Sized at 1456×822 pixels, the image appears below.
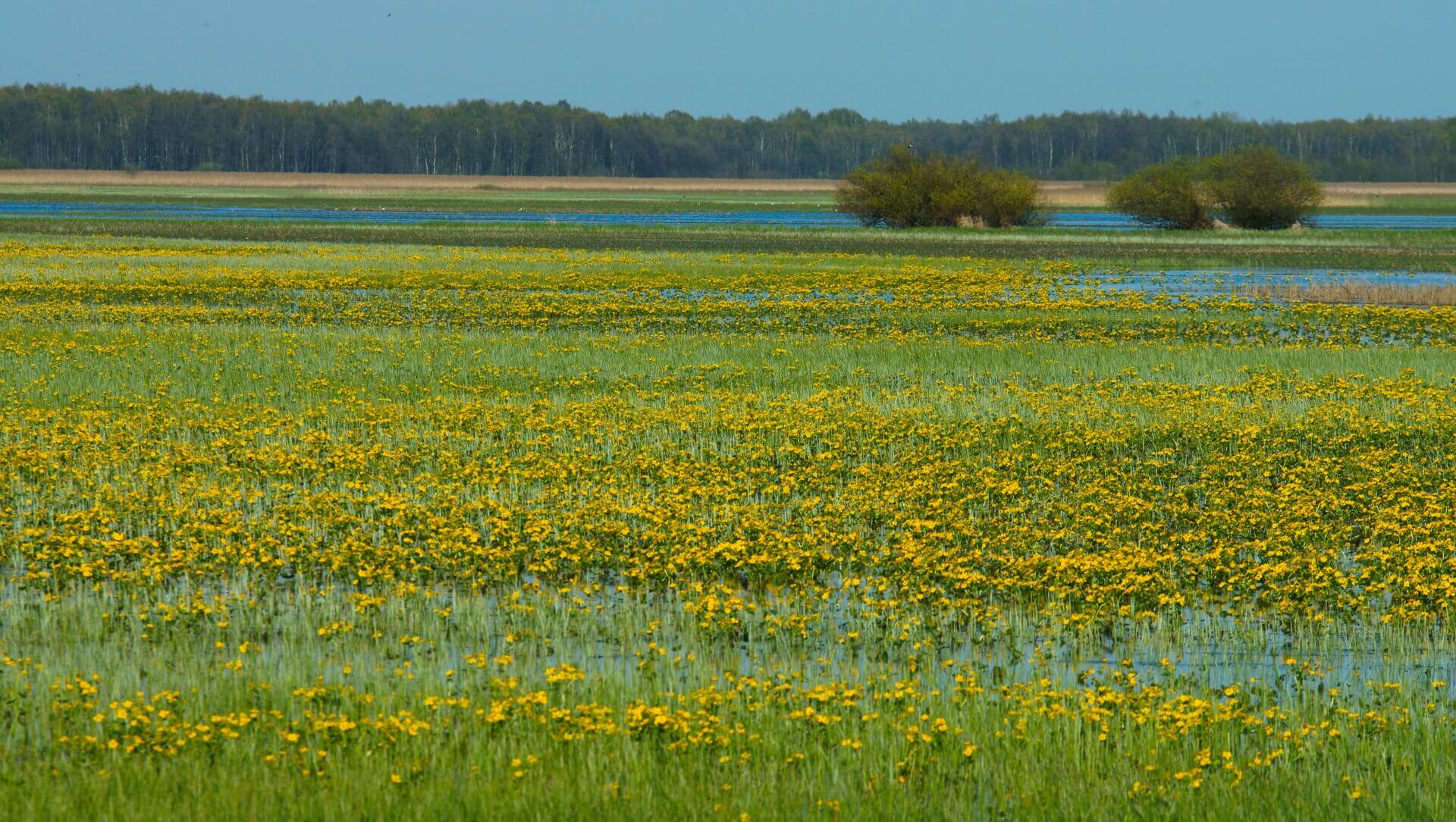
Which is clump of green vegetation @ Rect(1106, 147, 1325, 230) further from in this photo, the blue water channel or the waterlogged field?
the waterlogged field

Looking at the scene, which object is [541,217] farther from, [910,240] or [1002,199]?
[910,240]

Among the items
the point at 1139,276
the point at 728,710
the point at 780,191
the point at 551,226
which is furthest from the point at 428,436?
the point at 780,191

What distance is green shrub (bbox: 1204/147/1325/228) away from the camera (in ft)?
267

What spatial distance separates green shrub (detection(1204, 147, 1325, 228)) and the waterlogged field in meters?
57.3

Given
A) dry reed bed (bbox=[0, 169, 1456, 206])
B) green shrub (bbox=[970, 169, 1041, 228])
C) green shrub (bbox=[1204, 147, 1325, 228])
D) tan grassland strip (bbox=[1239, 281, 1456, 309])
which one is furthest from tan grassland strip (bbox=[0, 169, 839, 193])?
tan grassland strip (bbox=[1239, 281, 1456, 309])

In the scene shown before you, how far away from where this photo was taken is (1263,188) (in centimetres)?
8131

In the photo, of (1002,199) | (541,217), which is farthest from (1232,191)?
(541,217)

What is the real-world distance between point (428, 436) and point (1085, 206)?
129845 millimetres

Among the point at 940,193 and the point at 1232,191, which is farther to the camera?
the point at 940,193

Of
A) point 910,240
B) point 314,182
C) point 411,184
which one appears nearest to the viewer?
point 910,240

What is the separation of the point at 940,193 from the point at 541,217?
29555mm

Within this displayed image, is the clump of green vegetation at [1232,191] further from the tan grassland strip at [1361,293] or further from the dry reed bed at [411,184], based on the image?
the dry reed bed at [411,184]

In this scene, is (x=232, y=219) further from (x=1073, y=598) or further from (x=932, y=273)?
(x=1073, y=598)

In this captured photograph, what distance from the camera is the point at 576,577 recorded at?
12164 mm
